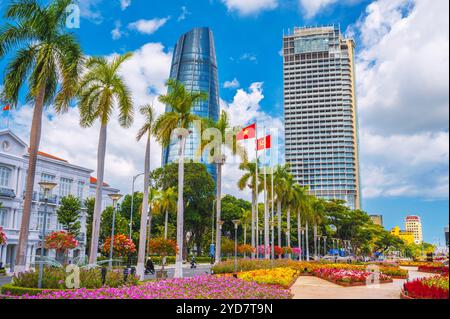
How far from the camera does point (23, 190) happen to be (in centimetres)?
4228

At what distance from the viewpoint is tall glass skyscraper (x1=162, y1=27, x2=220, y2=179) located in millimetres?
151250

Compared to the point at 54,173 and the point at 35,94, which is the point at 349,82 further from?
the point at 35,94

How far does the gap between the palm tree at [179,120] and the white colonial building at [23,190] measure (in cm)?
1946

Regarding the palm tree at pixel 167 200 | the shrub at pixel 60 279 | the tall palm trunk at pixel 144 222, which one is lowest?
the shrub at pixel 60 279

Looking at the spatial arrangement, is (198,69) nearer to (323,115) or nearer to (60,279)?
(323,115)

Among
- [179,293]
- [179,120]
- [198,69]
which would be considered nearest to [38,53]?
[179,120]

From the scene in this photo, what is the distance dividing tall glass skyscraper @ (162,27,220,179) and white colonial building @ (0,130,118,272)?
3800 inches

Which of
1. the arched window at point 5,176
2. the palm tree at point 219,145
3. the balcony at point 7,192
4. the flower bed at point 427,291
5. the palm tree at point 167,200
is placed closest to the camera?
the flower bed at point 427,291

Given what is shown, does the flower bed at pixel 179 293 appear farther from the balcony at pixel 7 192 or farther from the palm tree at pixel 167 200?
the palm tree at pixel 167 200

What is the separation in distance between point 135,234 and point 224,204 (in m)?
21.9

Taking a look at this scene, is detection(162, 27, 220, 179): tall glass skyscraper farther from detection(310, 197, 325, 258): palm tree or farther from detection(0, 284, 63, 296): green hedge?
detection(0, 284, 63, 296): green hedge

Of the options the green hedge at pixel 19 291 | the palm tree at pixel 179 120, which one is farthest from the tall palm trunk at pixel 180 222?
the green hedge at pixel 19 291

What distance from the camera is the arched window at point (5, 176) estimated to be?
40.3 meters

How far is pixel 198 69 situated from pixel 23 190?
392 ft
